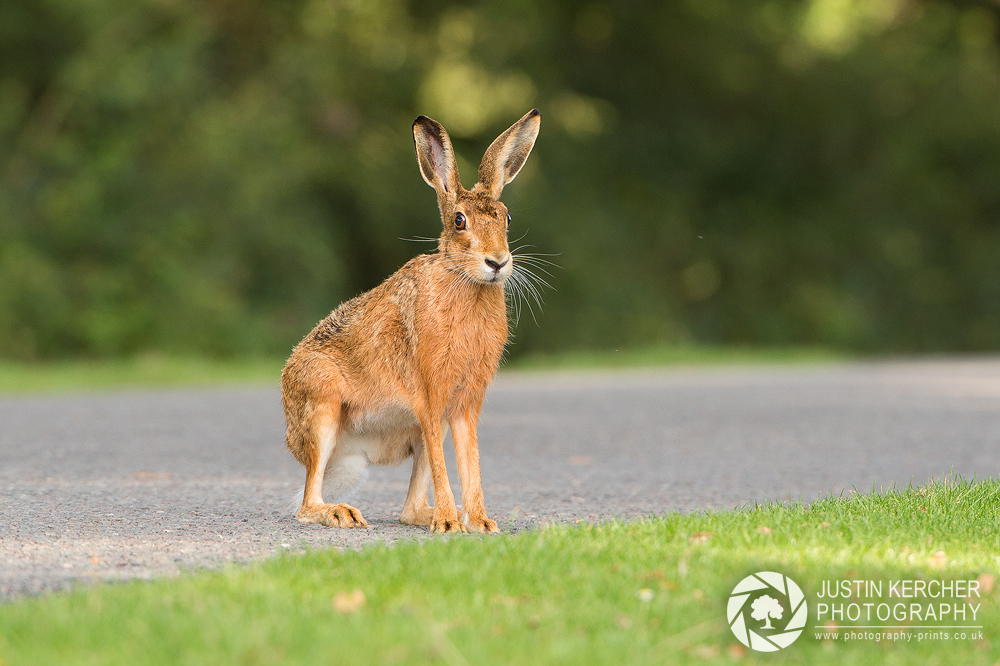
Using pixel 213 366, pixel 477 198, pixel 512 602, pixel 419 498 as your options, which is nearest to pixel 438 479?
pixel 419 498

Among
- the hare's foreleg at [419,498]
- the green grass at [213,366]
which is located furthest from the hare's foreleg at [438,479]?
the green grass at [213,366]

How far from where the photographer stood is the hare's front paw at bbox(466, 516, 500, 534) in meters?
5.58

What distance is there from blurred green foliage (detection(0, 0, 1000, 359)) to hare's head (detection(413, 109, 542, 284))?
593 inches

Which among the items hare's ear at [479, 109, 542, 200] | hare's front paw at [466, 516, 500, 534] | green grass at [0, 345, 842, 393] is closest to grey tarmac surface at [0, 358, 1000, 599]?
hare's front paw at [466, 516, 500, 534]

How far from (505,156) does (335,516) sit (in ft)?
5.98

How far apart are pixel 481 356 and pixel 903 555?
201cm

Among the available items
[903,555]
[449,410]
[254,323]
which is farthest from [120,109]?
[903,555]

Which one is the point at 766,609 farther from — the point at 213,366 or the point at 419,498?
the point at 213,366

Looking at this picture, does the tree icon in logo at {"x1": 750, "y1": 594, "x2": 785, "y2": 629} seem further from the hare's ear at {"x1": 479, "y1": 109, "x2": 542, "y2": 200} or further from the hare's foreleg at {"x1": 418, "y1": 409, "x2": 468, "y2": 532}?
the hare's ear at {"x1": 479, "y1": 109, "x2": 542, "y2": 200}

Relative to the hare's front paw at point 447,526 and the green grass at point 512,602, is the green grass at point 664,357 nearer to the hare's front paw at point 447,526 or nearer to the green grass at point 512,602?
the hare's front paw at point 447,526

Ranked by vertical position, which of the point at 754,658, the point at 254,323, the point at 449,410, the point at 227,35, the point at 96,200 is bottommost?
the point at 754,658

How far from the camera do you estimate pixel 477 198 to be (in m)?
5.71

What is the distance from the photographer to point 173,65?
68.9ft

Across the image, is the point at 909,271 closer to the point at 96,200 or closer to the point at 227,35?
the point at 227,35
